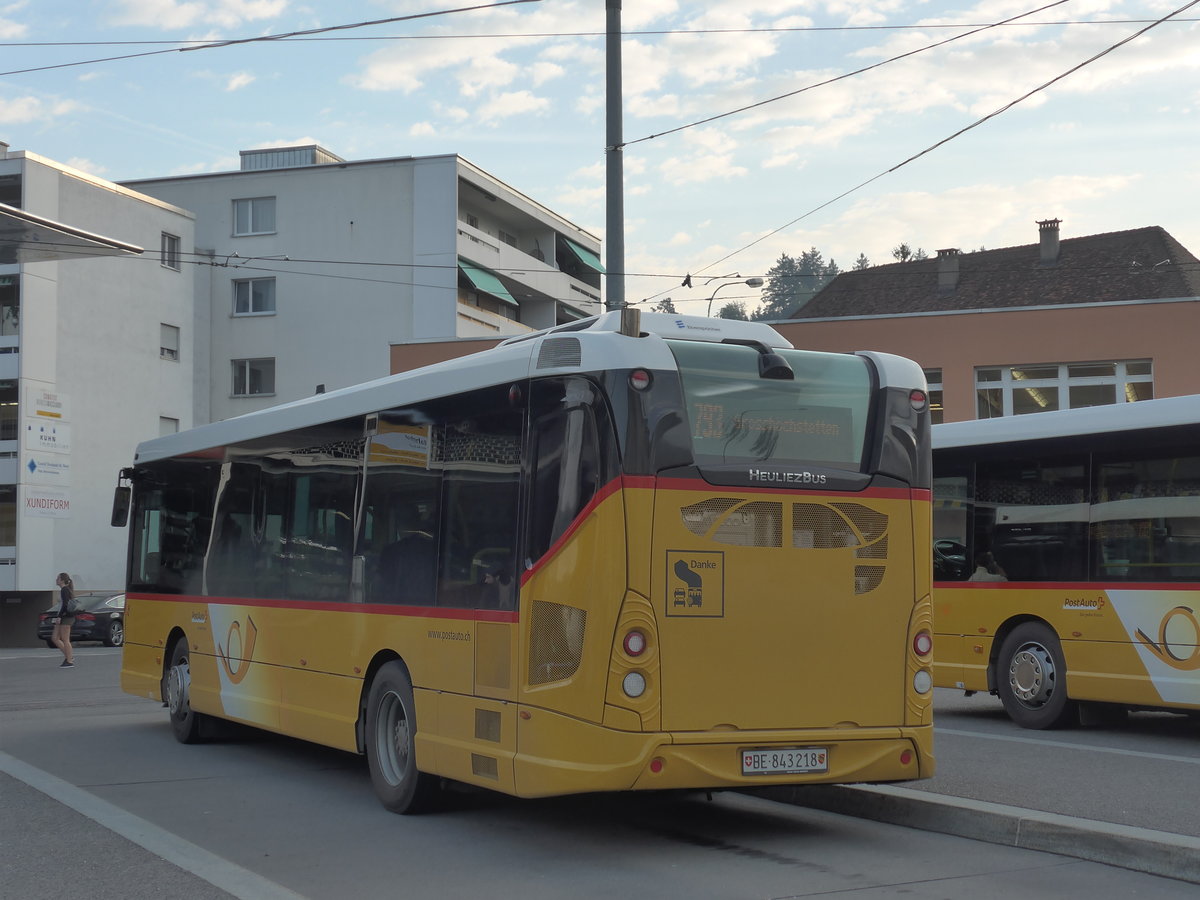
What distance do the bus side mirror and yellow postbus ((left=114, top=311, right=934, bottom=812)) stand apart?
6966mm

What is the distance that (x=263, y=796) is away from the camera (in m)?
10.4

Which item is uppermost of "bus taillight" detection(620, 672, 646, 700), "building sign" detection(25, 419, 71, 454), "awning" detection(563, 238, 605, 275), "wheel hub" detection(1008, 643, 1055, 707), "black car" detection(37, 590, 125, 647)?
"awning" detection(563, 238, 605, 275)

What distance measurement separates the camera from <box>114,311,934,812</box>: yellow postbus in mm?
7816

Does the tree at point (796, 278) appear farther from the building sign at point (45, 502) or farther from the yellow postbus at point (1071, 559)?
the yellow postbus at point (1071, 559)

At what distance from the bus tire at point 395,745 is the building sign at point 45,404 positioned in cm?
3615

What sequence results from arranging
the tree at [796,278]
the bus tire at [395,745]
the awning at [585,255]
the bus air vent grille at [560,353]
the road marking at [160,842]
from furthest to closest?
the tree at [796,278], the awning at [585,255], the bus tire at [395,745], the bus air vent grille at [560,353], the road marking at [160,842]

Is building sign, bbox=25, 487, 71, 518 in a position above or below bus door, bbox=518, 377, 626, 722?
above

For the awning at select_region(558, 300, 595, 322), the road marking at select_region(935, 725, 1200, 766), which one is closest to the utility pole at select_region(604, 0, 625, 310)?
the road marking at select_region(935, 725, 1200, 766)

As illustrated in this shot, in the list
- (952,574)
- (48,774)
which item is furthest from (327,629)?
(952,574)

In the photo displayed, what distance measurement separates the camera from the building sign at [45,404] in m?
43.0

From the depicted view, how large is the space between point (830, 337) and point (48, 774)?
28.7 metres

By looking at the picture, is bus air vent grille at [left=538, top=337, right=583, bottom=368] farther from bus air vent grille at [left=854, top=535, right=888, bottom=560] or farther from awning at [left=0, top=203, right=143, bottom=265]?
awning at [left=0, top=203, right=143, bottom=265]

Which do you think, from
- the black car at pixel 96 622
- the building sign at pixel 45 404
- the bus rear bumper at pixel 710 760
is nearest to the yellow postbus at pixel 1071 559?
the bus rear bumper at pixel 710 760

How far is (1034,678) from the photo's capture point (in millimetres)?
14008
